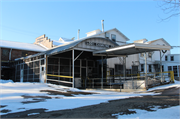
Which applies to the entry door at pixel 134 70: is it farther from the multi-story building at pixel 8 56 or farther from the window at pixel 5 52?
the window at pixel 5 52

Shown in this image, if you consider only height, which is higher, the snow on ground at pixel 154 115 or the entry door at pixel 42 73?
the entry door at pixel 42 73

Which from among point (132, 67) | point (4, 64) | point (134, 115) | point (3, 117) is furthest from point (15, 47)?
point (134, 115)

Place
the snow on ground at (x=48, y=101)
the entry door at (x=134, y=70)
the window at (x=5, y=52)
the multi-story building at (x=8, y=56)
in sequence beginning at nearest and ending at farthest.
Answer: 1. the snow on ground at (x=48, y=101)
2. the multi-story building at (x=8, y=56)
3. the entry door at (x=134, y=70)
4. the window at (x=5, y=52)

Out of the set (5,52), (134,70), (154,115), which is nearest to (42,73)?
(5,52)

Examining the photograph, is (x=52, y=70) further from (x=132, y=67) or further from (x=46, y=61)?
(x=132, y=67)

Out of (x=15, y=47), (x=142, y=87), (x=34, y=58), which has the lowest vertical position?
(x=142, y=87)

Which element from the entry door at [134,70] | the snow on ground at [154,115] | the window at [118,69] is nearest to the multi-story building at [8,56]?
the window at [118,69]

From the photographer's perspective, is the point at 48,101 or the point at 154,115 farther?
the point at 48,101

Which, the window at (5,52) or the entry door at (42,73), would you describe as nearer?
the entry door at (42,73)

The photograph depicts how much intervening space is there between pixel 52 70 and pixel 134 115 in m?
15.3

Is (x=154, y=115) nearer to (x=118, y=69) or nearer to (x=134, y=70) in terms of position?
(x=118, y=69)

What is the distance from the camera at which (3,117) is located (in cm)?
511

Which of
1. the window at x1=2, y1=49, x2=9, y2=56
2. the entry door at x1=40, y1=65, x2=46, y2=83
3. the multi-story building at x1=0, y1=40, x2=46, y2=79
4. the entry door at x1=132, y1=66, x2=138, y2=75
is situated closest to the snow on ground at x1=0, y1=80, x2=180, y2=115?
the entry door at x1=40, y1=65, x2=46, y2=83

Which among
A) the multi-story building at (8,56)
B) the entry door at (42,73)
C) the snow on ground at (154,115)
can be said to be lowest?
the snow on ground at (154,115)
